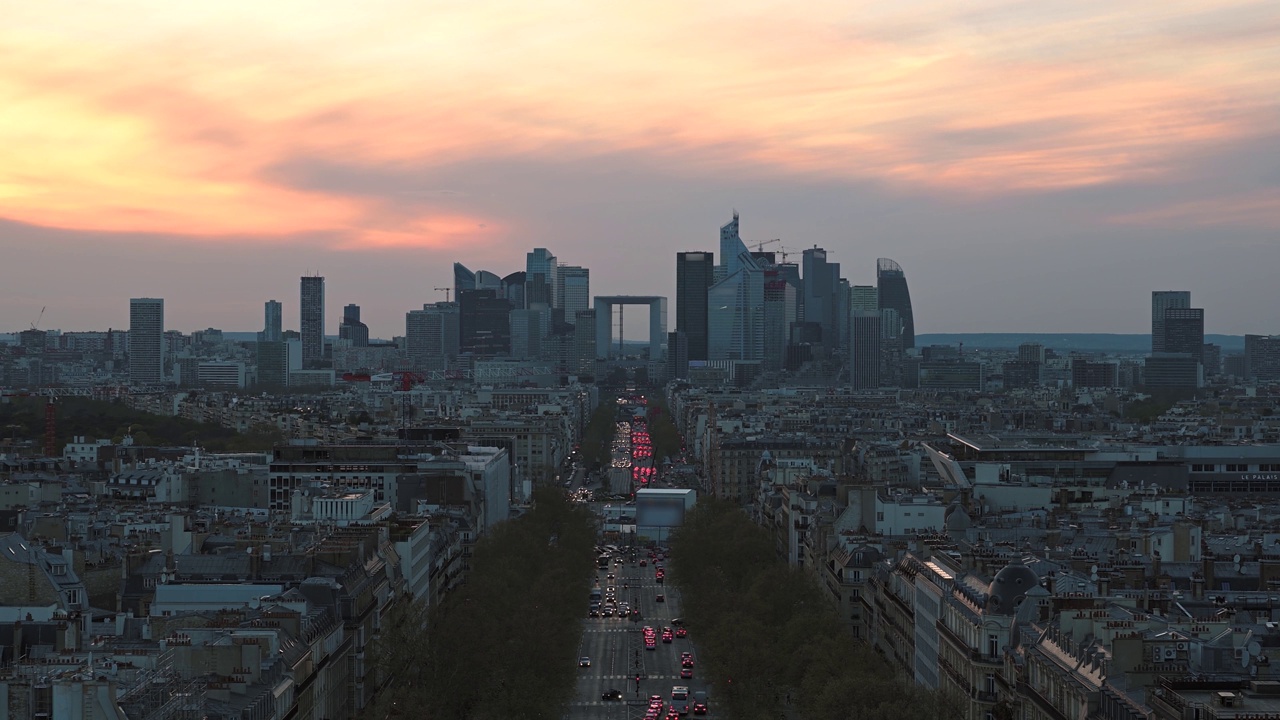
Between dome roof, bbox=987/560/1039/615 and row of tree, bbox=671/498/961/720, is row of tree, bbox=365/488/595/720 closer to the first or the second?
row of tree, bbox=671/498/961/720

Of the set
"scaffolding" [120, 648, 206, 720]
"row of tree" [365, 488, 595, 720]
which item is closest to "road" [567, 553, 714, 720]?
"row of tree" [365, 488, 595, 720]

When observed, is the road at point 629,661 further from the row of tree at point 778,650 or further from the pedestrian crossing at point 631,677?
the row of tree at point 778,650

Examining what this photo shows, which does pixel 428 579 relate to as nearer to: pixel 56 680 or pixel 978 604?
pixel 978 604

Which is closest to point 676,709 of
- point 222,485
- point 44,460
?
point 222,485

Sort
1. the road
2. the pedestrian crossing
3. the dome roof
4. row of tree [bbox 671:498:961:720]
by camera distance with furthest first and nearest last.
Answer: the pedestrian crossing → the road → the dome roof → row of tree [bbox 671:498:961:720]

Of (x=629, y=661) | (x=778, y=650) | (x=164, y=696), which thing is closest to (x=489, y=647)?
(x=778, y=650)

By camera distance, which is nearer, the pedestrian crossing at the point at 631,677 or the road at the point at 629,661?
the road at the point at 629,661

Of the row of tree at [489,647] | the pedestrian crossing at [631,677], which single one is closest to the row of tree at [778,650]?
the pedestrian crossing at [631,677]
